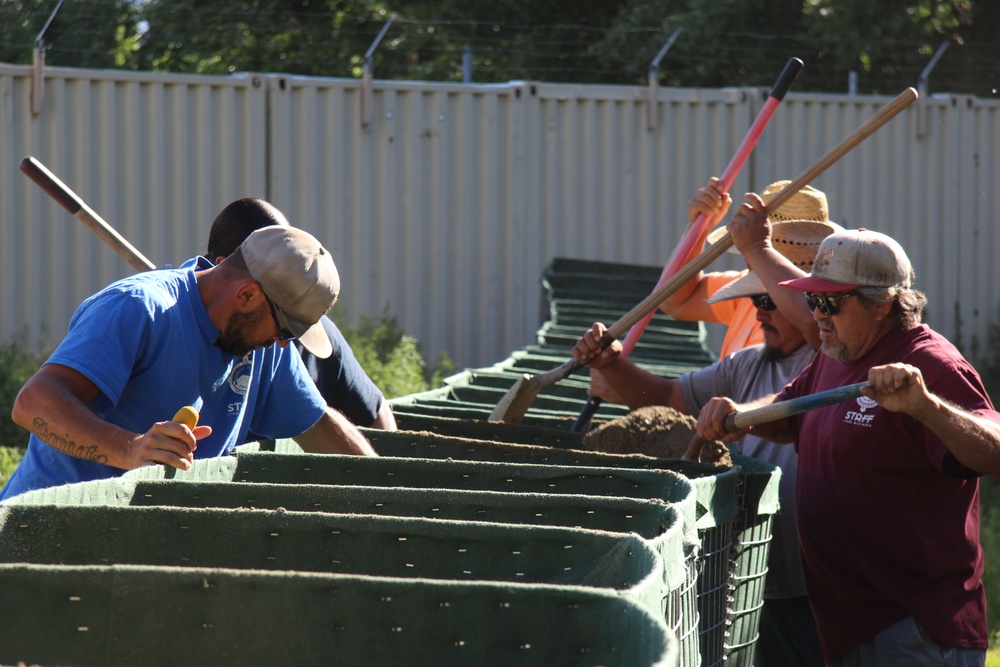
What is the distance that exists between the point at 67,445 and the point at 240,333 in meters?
0.51

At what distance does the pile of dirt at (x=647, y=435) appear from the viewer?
12.5 ft

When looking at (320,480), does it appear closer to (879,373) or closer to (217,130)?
(879,373)

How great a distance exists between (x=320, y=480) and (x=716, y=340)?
24.4 feet

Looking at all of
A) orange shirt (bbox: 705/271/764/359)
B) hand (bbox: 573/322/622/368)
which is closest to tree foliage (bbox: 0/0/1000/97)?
orange shirt (bbox: 705/271/764/359)

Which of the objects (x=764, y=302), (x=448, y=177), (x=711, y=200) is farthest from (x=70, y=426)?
(x=448, y=177)

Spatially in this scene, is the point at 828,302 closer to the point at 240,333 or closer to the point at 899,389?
the point at 899,389

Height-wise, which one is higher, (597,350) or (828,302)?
(828,302)

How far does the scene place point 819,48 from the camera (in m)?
12.2

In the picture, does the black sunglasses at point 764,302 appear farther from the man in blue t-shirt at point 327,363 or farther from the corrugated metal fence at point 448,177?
the corrugated metal fence at point 448,177

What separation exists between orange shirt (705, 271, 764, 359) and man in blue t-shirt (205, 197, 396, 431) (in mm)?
1443

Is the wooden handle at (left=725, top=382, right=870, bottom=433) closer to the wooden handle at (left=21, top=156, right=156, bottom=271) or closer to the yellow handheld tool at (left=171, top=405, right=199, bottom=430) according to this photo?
the yellow handheld tool at (left=171, top=405, right=199, bottom=430)

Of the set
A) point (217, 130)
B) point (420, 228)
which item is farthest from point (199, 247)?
point (420, 228)

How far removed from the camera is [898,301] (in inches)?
128

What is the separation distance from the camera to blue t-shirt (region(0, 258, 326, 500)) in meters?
2.78
